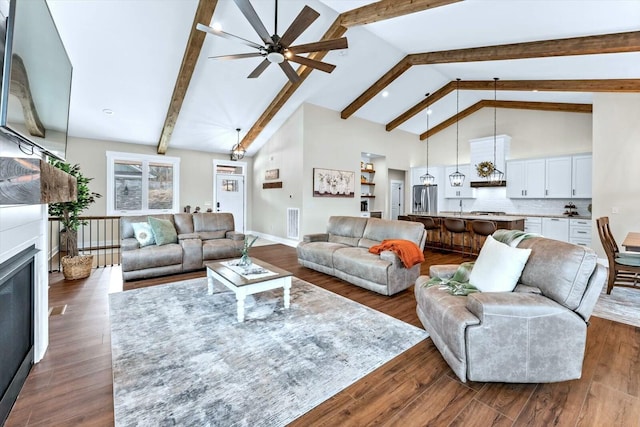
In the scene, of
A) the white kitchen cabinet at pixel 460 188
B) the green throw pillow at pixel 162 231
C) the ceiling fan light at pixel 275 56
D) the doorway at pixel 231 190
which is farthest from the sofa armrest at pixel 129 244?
the white kitchen cabinet at pixel 460 188

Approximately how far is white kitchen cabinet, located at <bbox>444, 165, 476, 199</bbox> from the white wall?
10.9 ft

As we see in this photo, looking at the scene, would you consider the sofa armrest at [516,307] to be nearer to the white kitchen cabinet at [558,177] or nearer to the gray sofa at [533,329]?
the gray sofa at [533,329]

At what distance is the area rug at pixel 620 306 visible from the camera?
305 centimetres

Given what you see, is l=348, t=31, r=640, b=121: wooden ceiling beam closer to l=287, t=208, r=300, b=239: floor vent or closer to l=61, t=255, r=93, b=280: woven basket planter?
l=287, t=208, r=300, b=239: floor vent

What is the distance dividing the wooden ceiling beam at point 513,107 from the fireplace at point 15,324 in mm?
9475

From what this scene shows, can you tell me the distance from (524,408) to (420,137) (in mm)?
9398

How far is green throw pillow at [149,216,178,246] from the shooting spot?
468 cm

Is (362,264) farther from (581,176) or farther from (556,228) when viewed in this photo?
(581,176)

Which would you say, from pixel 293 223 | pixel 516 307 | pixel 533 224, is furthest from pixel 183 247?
pixel 533 224

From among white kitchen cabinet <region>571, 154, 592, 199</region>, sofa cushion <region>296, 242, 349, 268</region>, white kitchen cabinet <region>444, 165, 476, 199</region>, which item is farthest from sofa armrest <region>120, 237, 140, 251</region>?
white kitchen cabinet <region>571, 154, 592, 199</region>

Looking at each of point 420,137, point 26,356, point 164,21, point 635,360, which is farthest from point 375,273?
point 420,137

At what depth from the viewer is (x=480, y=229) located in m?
6.01

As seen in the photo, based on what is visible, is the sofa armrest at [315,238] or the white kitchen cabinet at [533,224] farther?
the white kitchen cabinet at [533,224]

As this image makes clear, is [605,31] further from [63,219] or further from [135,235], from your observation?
[63,219]
